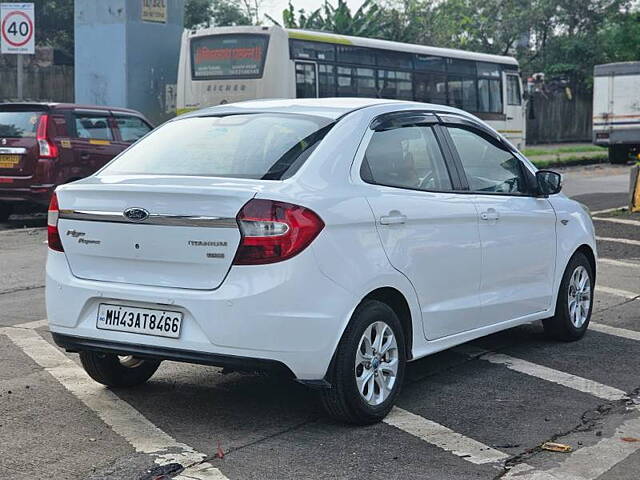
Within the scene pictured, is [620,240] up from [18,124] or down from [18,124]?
down

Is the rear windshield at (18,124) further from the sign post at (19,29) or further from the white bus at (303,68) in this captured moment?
the white bus at (303,68)

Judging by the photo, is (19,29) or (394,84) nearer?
(19,29)

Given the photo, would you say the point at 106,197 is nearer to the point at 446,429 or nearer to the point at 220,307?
the point at 220,307

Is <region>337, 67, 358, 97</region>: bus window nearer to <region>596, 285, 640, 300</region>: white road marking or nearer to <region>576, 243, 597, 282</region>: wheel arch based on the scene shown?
<region>596, 285, 640, 300</region>: white road marking

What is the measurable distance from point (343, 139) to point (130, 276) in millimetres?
1316

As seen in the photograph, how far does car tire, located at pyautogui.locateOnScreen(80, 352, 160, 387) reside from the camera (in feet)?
20.6

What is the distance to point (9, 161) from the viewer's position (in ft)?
50.4

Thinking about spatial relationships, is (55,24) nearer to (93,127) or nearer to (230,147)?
(93,127)

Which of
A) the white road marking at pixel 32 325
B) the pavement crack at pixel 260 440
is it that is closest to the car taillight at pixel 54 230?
the pavement crack at pixel 260 440

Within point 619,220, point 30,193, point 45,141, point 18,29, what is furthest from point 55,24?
point 619,220

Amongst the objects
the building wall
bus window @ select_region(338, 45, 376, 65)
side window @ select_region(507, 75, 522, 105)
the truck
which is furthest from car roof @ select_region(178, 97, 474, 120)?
the truck

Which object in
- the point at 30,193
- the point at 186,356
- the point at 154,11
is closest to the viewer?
the point at 186,356

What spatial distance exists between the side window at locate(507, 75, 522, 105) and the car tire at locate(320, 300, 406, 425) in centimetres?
2397

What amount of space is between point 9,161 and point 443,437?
36.4 feet
